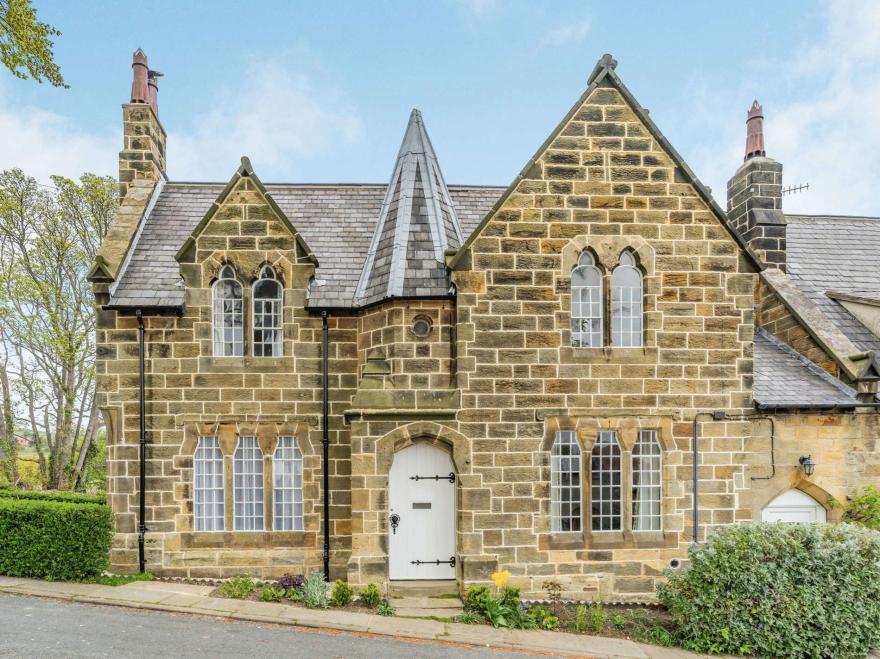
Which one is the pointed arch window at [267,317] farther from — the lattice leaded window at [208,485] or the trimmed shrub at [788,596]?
the trimmed shrub at [788,596]

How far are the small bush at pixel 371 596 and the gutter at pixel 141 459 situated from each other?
4.93 m

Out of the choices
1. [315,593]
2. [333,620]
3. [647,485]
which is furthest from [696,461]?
[315,593]

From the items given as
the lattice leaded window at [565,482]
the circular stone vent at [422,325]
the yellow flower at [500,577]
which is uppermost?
the circular stone vent at [422,325]

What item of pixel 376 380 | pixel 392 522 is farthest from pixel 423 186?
pixel 392 522

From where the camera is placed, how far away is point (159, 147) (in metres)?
15.3

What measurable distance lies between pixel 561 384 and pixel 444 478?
2.98 m

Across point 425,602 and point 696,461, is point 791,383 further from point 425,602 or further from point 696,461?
point 425,602

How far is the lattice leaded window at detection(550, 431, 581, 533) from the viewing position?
36.4 feet

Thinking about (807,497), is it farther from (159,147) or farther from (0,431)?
(0,431)

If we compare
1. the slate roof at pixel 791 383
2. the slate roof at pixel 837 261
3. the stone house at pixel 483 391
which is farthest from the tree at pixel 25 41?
the slate roof at pixel 837 261

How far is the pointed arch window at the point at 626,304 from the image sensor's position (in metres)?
11.3

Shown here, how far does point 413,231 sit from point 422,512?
18.9 feet

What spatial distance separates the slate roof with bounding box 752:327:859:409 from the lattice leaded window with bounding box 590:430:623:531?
324 centimetres

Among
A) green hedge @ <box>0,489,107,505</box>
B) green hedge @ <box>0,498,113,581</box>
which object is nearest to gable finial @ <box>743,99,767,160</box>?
green hedge @ <box>0,498,113,581</box>
